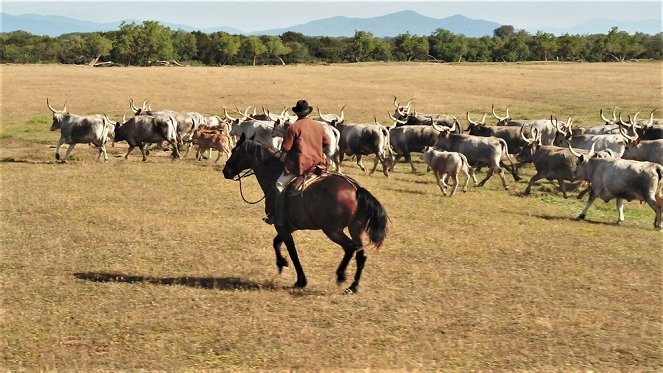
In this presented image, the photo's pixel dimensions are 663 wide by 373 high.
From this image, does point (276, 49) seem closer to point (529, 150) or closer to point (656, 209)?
point (529, 150)

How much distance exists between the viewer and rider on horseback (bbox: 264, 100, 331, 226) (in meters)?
10.6

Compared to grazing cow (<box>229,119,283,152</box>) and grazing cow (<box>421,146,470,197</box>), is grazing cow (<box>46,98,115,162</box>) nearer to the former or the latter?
grazing cow (<box>229,119,283,152</box>)

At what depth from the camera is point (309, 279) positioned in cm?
1141

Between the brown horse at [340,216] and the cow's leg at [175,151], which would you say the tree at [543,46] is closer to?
the cow's leg at [175,151]

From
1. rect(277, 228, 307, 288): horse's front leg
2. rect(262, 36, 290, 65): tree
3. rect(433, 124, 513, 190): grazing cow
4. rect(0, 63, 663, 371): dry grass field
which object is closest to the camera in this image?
rect(0, 63, 663, 371): dry grass field

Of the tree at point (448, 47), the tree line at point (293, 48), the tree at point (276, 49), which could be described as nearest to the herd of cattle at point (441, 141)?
the tree line at point (293, 48)

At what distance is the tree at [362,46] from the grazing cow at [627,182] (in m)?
90.2

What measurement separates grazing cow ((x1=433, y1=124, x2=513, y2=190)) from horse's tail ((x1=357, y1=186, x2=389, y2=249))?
11.7 meters

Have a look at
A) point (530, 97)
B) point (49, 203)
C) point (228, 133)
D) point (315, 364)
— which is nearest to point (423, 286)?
point (315, 364)

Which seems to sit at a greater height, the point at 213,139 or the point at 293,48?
the point at 293,48

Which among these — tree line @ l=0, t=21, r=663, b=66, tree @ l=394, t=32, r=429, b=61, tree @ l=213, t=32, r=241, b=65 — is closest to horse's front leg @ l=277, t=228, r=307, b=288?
tree line @ l=0, t=21, r=663, b=66

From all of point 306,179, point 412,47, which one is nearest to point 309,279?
point 306,179

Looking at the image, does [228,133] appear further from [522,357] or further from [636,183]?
[522,357]

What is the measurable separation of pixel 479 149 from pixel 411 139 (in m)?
3.58
